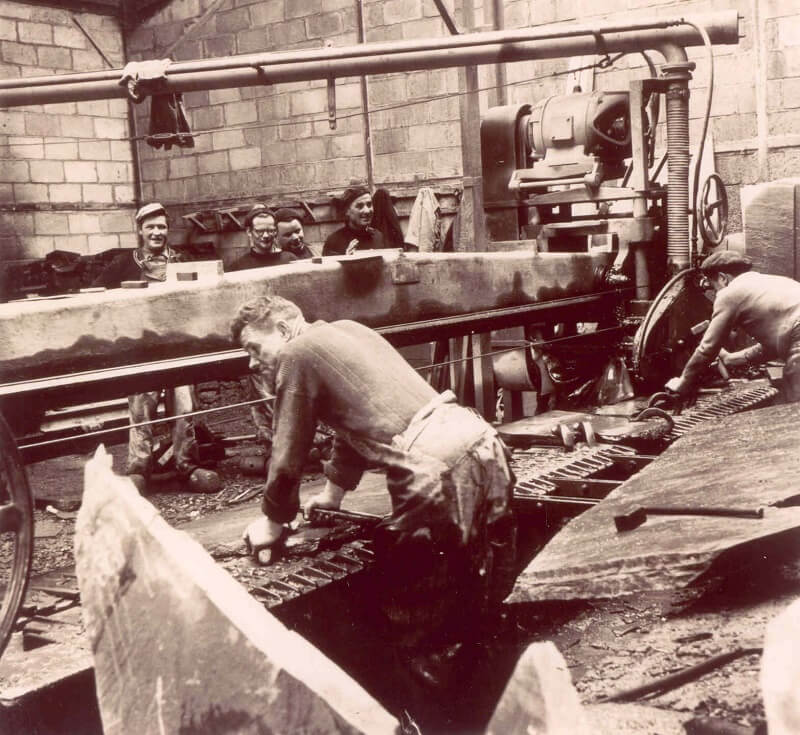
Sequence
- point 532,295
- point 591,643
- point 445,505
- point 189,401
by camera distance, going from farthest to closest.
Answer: point 189,401
point 532,295
point 591,643
point 445,505

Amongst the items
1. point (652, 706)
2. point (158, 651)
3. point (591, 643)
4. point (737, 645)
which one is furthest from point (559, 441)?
point (158, 651)

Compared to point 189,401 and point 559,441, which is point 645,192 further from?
point 189,401

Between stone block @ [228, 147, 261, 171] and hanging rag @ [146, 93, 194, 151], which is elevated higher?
stone block @ [228, 147, 261, 171]

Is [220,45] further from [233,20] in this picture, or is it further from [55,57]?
[55,57]

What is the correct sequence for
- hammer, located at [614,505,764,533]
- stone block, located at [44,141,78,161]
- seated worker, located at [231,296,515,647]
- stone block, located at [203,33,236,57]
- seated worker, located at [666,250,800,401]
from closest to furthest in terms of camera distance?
hammer, located at [614,505,764,533]
seated worker, located at [231,296,515,647]
seated worker, located at [666,250,800,401]
stone block, located at [44,141,78,161]
stone block, located at [203,33,236,57]

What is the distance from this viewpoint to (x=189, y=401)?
6801mm

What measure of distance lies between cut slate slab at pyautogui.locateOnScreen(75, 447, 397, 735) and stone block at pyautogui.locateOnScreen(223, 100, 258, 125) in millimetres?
9506

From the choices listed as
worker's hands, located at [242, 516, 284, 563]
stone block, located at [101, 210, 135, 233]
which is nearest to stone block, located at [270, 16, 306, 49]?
stone block, located at [101, 210, 135, 233]

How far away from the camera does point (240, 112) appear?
11.6 m

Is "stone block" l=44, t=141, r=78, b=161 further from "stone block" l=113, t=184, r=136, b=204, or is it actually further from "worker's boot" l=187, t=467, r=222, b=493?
"worker's boot" l=187, t=467, r=222, b=493

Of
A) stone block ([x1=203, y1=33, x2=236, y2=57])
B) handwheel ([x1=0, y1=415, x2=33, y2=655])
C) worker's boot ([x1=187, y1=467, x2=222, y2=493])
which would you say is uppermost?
stone block ([x1=203, y1=33, x2=236, y2=57])

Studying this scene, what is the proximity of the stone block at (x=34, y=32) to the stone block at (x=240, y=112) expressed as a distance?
1.97 m

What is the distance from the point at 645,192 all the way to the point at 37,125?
7.10 metres

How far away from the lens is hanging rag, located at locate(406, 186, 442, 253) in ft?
30.4
